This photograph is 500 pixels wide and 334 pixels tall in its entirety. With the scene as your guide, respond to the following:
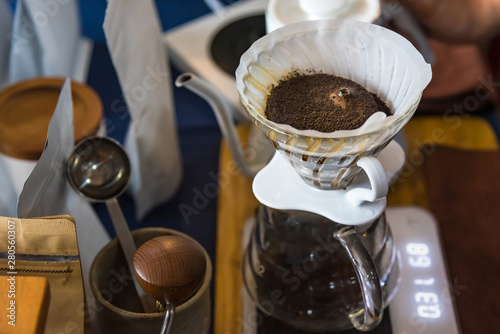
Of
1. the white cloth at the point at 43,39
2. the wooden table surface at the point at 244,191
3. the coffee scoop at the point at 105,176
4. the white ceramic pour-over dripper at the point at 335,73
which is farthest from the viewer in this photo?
the white cloth at the point at 43,39

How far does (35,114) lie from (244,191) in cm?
26

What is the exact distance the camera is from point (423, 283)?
0.56 metres

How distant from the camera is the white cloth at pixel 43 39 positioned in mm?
721

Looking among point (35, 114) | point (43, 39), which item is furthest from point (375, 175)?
point (43, 39)

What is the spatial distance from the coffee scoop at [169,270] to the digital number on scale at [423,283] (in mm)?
253

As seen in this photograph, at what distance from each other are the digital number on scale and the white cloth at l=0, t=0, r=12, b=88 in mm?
590

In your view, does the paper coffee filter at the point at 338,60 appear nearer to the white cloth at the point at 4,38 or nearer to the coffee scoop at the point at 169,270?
the coffee scoop at the point at 169,270

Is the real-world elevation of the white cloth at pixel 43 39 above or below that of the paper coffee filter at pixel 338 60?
below

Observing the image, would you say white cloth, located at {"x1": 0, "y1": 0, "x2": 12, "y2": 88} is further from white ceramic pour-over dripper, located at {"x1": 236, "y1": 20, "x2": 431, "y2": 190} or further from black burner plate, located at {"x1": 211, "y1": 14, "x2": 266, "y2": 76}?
white ceramic pour-over dripper, located at {"x1": 236, "y1": 20, "x2": 431, "y2": 190}

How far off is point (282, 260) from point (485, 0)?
1.59ft

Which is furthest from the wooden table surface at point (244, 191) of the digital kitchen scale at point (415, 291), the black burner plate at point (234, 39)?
the black burner plate at point (234, 39)

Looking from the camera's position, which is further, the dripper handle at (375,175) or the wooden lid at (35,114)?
the wooden lid at (35,114)

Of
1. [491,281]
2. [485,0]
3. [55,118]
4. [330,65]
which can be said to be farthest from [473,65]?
[55,118]

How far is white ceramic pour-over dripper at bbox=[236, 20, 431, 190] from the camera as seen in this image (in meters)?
0.35
